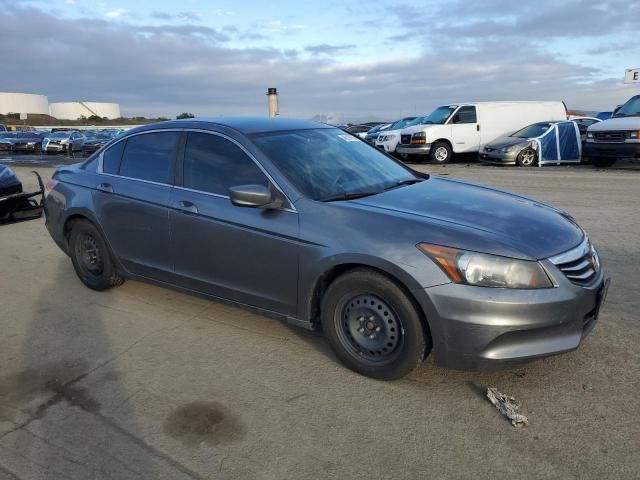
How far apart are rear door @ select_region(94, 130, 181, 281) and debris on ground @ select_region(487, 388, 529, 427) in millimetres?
2571

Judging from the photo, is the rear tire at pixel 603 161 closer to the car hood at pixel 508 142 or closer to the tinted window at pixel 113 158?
the car hood at pixel 508 142

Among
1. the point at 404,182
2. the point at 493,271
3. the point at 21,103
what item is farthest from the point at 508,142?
the point at 21,103

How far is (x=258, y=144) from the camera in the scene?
3.92 metres

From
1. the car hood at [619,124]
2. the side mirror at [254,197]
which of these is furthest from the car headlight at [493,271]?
the car hood at [619,124]

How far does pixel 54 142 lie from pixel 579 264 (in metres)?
31.6

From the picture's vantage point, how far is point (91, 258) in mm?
5164

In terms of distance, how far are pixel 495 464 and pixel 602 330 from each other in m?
1.89

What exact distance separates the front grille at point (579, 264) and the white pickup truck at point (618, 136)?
41.2 feet

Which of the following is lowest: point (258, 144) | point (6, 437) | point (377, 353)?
point (6, 437)

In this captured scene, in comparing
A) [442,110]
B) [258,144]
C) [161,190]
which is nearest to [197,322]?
[161,190]

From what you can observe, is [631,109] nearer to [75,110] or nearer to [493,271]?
[493,271]

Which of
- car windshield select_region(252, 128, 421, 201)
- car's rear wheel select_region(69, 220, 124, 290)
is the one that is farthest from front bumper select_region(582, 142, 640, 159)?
car's rear wheel select_region(69, 220, 124, 290)

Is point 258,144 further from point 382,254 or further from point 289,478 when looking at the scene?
point 289,478

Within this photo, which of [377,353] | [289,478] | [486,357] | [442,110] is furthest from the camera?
[442,110]
